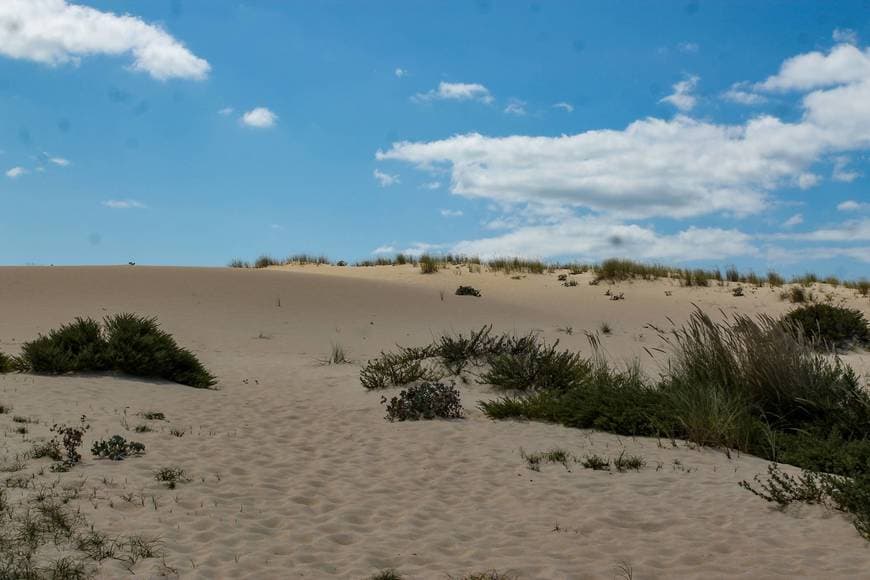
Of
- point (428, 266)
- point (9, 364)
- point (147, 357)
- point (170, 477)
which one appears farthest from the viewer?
point (428, 266)

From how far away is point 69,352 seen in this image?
12328 millimetres

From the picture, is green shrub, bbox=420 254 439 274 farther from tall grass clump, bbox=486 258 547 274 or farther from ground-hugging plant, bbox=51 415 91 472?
ground-hugging plant, bbox=51 415 91 472

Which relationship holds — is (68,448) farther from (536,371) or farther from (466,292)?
(466,292)

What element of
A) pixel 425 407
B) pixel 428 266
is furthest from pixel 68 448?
pixel 428 266

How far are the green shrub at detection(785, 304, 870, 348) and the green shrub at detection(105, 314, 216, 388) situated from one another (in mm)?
12695

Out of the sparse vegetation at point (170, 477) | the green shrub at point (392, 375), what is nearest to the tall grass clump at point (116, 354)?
the green shrub at point (392, 375)

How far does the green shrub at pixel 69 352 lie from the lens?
12.2m

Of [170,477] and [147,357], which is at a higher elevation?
[147,357]

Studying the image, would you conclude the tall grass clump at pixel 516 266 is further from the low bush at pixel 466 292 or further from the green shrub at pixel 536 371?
the green shrub at pixel 536 371

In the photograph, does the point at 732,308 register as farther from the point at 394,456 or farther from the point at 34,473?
the point at 34,473

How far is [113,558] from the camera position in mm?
4789

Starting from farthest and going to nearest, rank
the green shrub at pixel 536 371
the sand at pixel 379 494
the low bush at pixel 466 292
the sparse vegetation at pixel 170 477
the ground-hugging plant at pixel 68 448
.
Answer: the low bush at pixel 466 292 < the green shrub at pixel 536 371 < the ground-hugging plant at pixel 68 448 < the sparse vegetation at pixel 170 477 < the sand at pixel 379 494

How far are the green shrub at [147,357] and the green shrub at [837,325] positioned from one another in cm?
1270

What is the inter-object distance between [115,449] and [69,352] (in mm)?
5909
